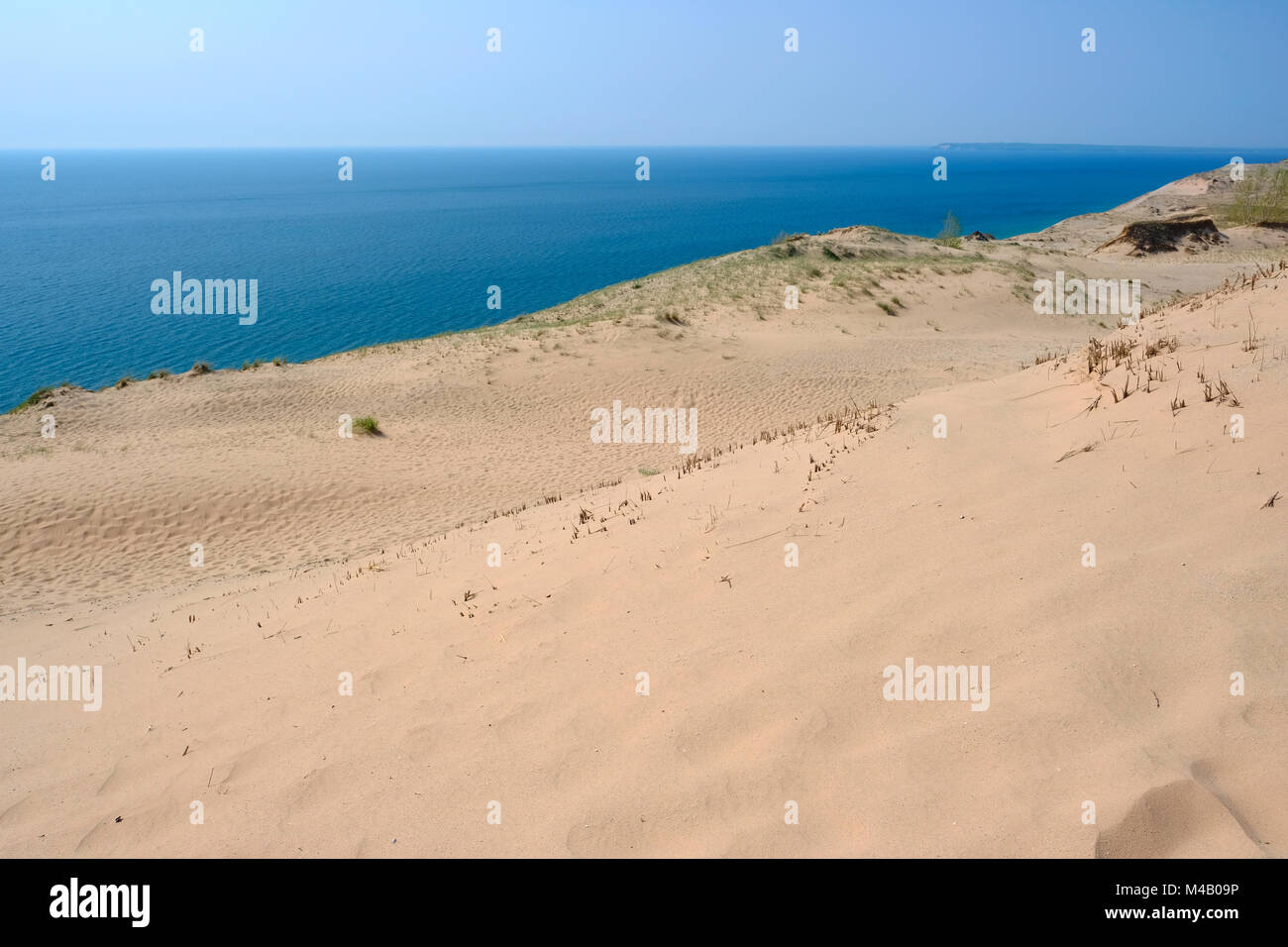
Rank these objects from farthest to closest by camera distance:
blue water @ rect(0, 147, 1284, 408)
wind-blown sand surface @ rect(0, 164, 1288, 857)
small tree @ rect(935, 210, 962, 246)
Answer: small tree @ rect(935, 210, 962, 246)
blue water @ rect(0, 147, 1284, 408)
wind-blown sand surface @ rect(0, 164, 1288, 857)

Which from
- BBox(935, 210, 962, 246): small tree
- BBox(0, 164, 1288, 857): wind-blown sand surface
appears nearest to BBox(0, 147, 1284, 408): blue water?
BBox(935, 210, 962, 246): small tree

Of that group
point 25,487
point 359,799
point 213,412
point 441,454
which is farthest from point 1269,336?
point 213,412

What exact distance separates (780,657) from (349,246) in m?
89.9

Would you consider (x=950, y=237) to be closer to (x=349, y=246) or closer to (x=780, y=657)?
(x=780, y=657)

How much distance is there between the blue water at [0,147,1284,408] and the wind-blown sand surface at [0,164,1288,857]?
123 feet

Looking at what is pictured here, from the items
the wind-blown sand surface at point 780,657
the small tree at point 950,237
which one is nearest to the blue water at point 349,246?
the small tree at point 950,237

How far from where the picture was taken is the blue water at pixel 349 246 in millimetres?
45906

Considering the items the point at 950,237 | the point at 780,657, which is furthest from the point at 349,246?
the point at 780,657

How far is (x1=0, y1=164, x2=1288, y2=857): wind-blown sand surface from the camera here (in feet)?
11.1

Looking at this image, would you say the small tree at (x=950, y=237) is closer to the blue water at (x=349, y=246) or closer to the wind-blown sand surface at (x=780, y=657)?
the blue water at (x=349, y=246)

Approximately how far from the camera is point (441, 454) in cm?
1752

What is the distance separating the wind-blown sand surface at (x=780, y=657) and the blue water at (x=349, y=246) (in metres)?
37.6

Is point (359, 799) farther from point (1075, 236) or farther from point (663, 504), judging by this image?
point (1075, 236)

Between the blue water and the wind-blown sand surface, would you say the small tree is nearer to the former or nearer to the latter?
the blue water
